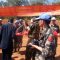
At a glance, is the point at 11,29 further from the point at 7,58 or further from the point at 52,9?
the point at 52,9

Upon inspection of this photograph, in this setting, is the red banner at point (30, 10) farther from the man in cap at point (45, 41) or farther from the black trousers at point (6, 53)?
the man in cap at point (45, 41)

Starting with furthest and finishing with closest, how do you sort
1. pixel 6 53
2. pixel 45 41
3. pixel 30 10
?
pixel 30 10 → pixel 6 53 → pixel 45 41

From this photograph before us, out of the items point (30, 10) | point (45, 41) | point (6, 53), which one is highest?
point (30, 10)

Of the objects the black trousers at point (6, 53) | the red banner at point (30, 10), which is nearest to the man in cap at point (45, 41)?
the black trousers at point (6, 53)

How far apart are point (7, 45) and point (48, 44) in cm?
332

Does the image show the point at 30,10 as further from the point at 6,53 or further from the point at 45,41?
the point at 45,41

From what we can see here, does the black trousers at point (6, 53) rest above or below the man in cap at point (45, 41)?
below

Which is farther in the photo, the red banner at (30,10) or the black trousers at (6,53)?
the red banner at (30,10)

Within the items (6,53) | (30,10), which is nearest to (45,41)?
(6,53)

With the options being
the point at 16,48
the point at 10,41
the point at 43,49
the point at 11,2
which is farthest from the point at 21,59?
the point at 11,2

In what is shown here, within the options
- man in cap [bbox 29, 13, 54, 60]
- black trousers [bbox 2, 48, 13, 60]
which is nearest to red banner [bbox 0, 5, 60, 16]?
black trousers [bbox 2, 48, 13, 60]

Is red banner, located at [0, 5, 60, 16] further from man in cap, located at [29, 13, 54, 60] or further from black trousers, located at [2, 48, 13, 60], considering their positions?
man in cap, located at [29, 13, 54, 60]

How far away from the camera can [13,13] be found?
400 inches

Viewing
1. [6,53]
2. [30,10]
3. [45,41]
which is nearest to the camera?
[45,41]
